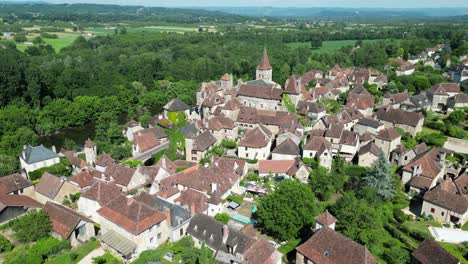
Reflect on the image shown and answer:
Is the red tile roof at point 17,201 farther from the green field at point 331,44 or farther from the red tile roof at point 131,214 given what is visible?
the green field at point 331,44

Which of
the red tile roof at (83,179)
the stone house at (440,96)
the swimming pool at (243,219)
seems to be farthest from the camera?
the stone house at (440,96)

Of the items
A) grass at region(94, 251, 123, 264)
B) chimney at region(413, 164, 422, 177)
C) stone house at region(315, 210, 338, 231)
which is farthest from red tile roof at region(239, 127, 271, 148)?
grass at region(94, 251, 123, 264)

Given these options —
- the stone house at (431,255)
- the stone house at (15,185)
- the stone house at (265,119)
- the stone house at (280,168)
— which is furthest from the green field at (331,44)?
the stone house at (431,255)

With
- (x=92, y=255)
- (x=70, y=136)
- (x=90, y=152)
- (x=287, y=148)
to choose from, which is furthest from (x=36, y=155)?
(x=287, y=148)

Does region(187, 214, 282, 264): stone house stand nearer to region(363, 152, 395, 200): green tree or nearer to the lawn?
the lawn

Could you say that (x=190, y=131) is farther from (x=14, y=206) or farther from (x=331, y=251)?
(x=331, y=251)

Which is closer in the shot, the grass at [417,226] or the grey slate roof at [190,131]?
the grass at [417,226]

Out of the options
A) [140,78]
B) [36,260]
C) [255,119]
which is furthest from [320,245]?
[140,78]

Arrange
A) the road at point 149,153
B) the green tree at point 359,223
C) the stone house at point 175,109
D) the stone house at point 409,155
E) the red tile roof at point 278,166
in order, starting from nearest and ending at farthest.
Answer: the green tree at point 359,223 < the red tile roof at point 278,166 < the stone house at point 409,155 < the road at point 149,153 < the stone house at point 175,109
